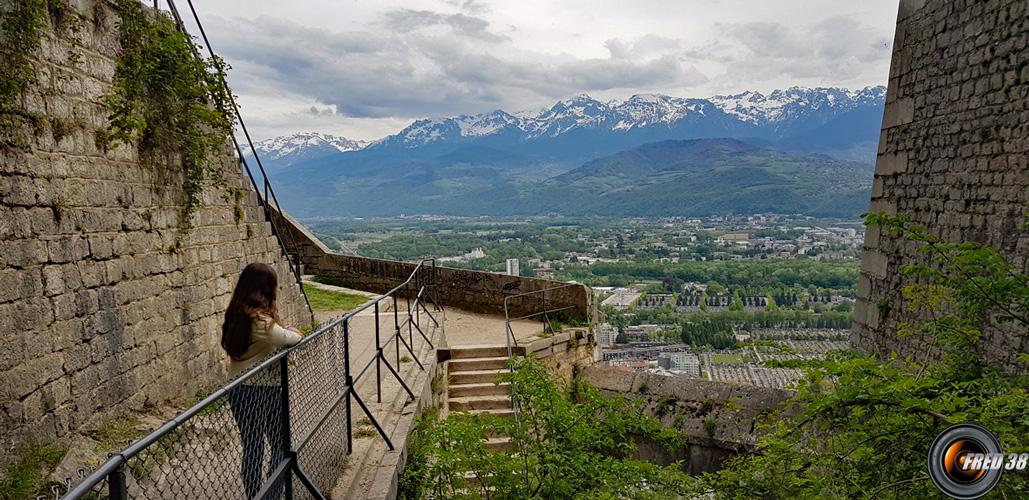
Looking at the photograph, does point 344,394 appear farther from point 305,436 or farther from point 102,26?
point 102,26

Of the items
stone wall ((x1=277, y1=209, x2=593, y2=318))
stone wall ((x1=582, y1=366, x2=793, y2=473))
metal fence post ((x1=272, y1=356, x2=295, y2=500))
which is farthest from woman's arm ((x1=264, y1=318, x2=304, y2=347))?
stone wall ((x1=277, y1=209, x2=593, y2=318))

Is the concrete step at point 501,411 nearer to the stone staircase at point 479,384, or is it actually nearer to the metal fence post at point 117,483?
the stone staircase at point 479,384

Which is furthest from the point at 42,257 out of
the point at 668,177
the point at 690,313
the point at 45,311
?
the point at 668,177

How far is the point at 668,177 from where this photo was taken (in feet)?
636

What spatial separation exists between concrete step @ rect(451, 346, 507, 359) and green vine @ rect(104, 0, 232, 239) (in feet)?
16.2

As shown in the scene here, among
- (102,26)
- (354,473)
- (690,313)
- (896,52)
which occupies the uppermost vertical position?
(896,52)

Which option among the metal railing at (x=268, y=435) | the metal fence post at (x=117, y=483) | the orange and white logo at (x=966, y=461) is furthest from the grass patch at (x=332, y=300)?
the metal fence post at (x=117, y=483)

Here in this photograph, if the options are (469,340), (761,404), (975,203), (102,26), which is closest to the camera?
(102,26)

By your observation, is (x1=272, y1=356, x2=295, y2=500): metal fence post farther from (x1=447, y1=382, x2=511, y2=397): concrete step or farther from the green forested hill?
the green forested hill

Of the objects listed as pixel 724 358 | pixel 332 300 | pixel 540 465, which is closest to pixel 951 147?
pixel 540 465

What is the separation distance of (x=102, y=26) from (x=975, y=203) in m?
8.81

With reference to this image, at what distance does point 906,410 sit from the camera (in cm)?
396

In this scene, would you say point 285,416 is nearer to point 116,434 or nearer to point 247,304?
point 247,304

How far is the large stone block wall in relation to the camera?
434 cm
